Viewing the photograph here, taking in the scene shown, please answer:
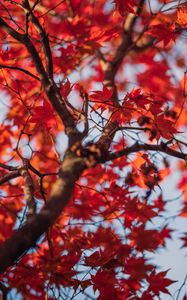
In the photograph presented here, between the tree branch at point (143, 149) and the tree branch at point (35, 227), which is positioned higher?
the tree branch at point (143, 149)

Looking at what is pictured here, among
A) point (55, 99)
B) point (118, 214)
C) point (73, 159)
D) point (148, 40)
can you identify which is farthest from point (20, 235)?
point (148, 40)

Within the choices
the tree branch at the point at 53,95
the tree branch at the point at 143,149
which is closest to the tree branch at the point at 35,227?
the tree branch at the point at 143,149

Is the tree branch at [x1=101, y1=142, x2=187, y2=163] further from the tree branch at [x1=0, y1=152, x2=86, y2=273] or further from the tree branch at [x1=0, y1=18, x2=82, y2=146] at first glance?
the tree branch at [x1=0, y1=152, x2=86, y2=273]

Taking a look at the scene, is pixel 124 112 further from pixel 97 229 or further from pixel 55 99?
pixel 97 229

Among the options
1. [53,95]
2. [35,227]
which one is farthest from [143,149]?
[35,227]

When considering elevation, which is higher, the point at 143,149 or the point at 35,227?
the point at 143,149

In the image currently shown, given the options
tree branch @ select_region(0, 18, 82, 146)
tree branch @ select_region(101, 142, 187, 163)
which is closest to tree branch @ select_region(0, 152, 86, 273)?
tree branch @ select_region(101, 142, 187, 163)

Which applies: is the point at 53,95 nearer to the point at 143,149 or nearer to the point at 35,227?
the point at 143,149

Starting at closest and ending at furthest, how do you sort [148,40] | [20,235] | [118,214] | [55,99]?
[20,235] → [55,99] → [118,214] → [148,40]

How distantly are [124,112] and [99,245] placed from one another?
0.89 meters

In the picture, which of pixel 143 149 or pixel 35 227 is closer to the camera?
pixel 35 227

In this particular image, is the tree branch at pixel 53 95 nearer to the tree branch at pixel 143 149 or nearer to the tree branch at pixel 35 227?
the tree branch at pixel 143 149

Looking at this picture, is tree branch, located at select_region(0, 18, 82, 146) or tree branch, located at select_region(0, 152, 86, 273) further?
tree branch, located at select_region(0, 18, 82, 146)

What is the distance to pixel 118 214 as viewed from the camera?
347 cm
